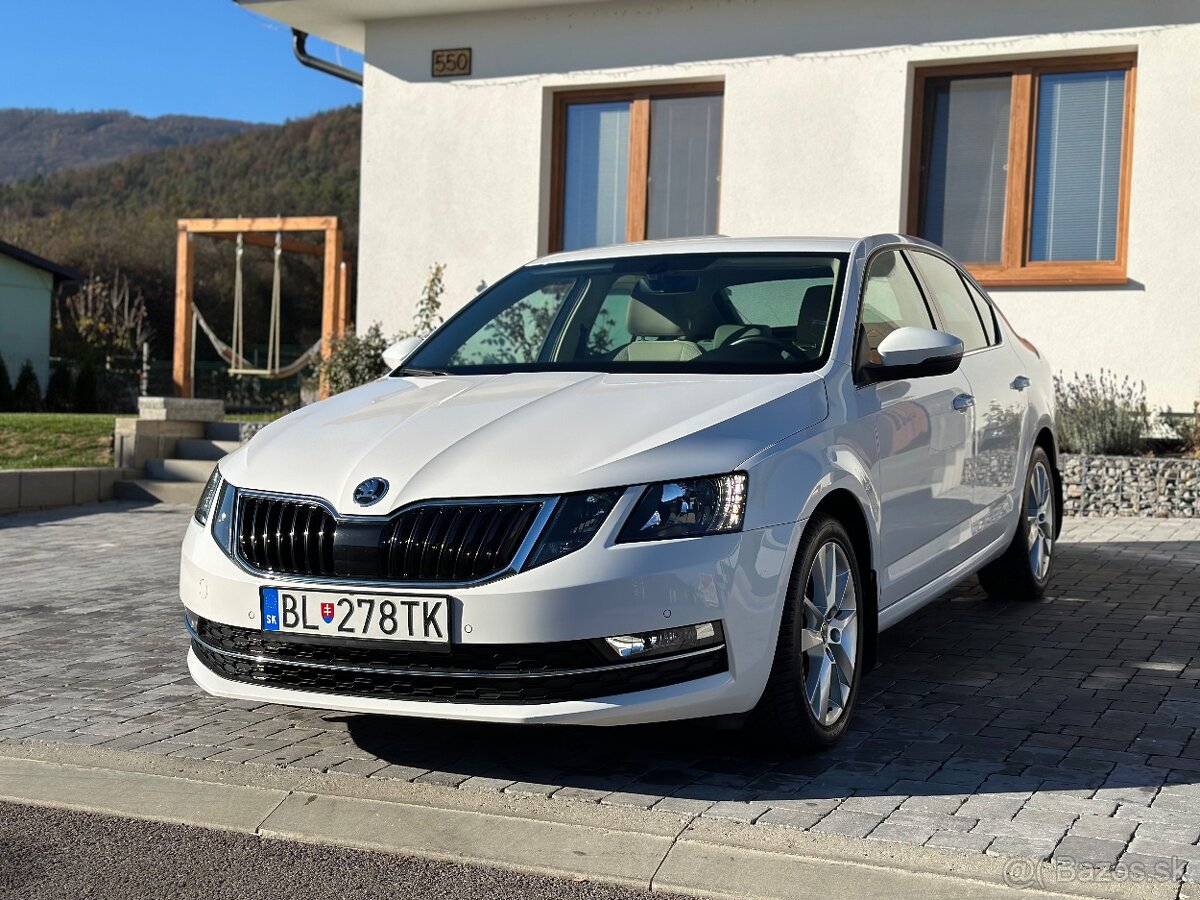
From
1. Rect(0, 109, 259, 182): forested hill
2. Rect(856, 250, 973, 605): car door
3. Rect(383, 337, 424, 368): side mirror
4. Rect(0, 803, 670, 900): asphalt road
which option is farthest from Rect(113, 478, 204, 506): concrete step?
Rect(0, 109, 259, 182): forested hill

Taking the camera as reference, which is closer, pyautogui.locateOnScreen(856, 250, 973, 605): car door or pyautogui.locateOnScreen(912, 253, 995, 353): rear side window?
pyautogui.locateOnScreen(856, 250, 973, 605): car door

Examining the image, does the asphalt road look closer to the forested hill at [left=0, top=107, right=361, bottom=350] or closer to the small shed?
the small shed

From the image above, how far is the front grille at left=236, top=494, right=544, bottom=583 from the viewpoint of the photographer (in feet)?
12.9

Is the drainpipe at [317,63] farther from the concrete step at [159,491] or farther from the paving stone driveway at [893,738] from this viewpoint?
the paving stone driveway at [893,738]

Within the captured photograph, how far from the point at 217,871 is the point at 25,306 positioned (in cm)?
3001

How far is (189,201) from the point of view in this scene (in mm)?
57094

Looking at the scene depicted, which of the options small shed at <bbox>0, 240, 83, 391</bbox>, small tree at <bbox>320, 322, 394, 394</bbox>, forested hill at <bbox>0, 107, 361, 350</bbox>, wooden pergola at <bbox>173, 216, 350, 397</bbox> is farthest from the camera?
forested hill at <bbox>0, 107, 361, 350</bbox>

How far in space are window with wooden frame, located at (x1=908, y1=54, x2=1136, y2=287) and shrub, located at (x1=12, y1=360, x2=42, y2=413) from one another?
555 inches

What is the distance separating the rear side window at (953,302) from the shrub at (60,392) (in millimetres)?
17772

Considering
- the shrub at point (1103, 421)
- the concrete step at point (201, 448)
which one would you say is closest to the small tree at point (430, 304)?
the concrete step at point (201, 448)

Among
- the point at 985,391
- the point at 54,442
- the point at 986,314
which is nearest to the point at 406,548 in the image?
the point at 985,391

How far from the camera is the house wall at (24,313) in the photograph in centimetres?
3017

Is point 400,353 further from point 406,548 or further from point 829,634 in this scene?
point 829,634

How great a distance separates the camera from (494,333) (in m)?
5.84
